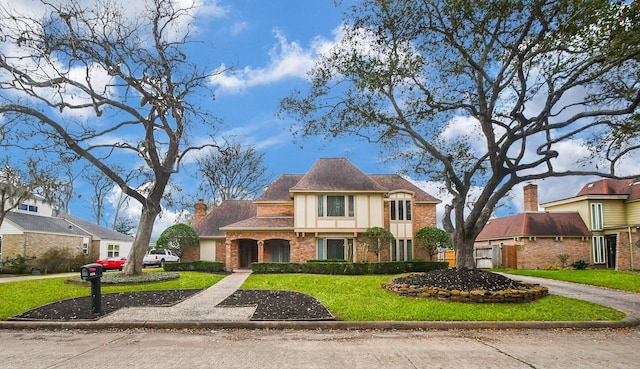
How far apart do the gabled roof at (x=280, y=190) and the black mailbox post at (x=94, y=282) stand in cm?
1862

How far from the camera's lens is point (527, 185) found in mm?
34062

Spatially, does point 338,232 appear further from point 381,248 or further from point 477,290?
point 477,290

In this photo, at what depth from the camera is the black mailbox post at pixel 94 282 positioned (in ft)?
35.9

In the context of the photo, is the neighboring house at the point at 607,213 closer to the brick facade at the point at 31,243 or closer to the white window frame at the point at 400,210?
the white window frame at the point at 400,210

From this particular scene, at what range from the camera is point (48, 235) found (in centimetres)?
3294

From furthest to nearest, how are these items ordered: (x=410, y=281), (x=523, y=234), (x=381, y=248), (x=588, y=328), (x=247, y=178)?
(x=247, y=178) < (x=523, y=234) < (x=381, y=248) < (x=410, y=281) < (x=588, y=328)

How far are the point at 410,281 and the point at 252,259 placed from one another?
59.7 feet

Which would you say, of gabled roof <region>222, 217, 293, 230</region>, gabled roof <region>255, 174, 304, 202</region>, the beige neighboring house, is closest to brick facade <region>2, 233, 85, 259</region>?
the beige neighboring house

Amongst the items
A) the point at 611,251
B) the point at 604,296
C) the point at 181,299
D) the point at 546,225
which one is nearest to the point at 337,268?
the point at 181,299

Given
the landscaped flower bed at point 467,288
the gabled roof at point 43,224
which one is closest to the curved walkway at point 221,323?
the landscaped flower bed at point 467,288

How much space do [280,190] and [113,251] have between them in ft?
65.9

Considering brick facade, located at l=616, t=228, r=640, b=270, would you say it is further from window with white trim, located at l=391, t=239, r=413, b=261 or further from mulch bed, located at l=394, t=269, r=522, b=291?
mulch bed, located at l=394, t=269, r=522, b=291

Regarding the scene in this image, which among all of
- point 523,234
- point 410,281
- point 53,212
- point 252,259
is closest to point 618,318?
point 410,281

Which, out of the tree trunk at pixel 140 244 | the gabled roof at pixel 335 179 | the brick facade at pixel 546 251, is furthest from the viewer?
the brick facade at pixel 546 251
